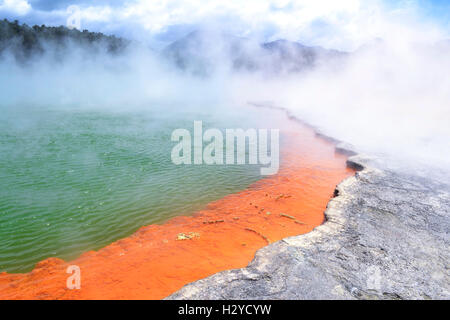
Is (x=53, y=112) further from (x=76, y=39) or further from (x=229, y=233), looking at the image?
(x=76, y=39)

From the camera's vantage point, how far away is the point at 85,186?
570 cm

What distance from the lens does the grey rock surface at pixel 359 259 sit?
2535 mm

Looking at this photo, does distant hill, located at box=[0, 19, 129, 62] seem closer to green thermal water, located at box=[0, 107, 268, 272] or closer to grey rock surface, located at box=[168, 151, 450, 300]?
green thermal water, located at box=[0, 107, 268, 272]

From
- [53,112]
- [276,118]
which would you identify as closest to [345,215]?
[276,118]

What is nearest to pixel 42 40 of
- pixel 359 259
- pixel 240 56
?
pixel 240 56

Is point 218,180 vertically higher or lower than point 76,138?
lower

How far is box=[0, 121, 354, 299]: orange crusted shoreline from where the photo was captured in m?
3.17

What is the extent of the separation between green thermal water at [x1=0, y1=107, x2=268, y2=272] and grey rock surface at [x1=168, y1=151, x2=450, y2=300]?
97.2 inches

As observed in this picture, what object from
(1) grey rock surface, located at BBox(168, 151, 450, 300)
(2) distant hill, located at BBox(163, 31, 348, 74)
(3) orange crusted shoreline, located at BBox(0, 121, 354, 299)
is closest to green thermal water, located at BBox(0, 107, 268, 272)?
(3) orange crusted shoreline, located at BBox(0, 121, 354, 299)

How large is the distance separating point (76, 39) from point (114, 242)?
35412 millimetres

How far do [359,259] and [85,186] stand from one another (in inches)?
211

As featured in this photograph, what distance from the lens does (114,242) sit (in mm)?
4188

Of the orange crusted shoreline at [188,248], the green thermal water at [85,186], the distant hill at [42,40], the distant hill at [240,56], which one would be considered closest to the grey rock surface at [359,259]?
the orange crusted shoreline at [188,248]

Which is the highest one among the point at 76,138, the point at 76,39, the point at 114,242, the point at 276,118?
the point at 76,39
